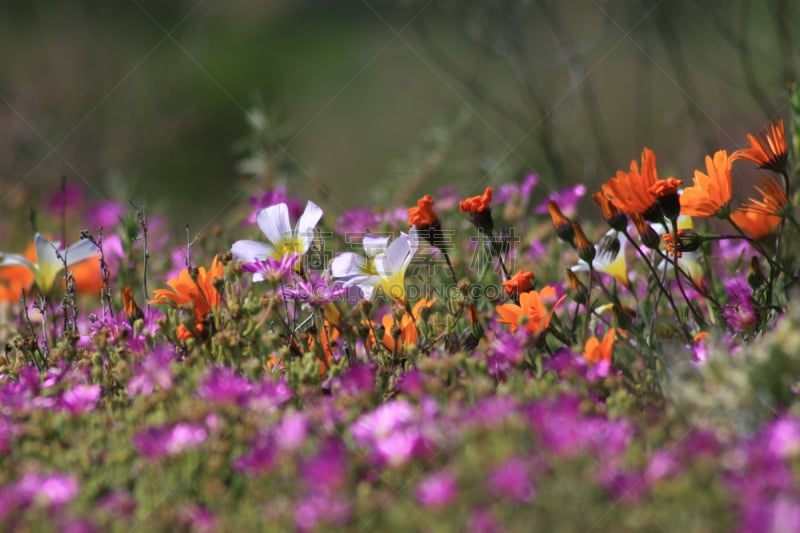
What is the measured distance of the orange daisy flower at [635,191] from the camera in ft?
5.26

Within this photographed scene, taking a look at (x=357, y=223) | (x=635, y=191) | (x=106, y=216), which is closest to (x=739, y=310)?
(x=635, y=191)

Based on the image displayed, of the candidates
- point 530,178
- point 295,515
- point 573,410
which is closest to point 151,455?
point 295,515

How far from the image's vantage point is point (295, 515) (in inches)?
40.7

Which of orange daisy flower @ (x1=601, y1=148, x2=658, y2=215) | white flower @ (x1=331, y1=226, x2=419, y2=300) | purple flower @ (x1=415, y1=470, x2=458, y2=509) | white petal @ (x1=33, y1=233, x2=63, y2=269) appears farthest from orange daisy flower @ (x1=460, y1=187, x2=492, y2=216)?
white petal @ (x1=33, y1=233, x2=63, y2=269)

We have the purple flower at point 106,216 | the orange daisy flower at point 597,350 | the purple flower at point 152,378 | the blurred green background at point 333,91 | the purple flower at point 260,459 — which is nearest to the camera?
the purple flower at point 260,459

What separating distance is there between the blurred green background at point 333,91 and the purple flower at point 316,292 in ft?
5.04

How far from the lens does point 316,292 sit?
166 cm

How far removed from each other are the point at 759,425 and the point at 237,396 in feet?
2.36

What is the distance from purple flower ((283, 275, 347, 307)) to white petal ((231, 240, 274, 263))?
0.10m

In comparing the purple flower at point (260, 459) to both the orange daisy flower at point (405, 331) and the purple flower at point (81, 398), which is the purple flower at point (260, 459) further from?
the orange daisy flower at point (405, 331)

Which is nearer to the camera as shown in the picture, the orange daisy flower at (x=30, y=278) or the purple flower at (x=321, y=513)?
the purple flower at (x=321, y=513)

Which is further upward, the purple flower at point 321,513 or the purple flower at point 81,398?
the purple flower at point 81,398

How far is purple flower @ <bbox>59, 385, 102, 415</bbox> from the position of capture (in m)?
1.36

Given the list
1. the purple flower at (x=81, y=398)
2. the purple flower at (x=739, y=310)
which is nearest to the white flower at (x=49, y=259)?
the purple flower at (x=81, y=398)
